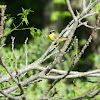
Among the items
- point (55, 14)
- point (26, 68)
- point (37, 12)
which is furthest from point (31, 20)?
point (26, 68)

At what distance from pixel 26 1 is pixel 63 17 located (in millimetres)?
1123

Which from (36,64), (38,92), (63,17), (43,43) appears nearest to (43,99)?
(36,64)

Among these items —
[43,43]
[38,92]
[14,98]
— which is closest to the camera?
[14,98]

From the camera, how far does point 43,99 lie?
4.20ft

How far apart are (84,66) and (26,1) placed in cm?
242

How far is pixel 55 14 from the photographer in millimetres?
6516

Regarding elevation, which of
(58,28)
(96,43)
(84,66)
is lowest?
(84,66)

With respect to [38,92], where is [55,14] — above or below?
above

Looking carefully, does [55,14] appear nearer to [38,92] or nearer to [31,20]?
[31,20]

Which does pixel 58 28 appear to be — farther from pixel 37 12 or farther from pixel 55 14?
pixel 37 12

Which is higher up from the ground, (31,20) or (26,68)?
(31,20)

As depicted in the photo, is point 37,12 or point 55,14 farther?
point 37,12

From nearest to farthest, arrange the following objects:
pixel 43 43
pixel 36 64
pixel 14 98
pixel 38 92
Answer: pixel 14 98 → pixel 36 64 → pixel 38 92 → pixel 43 43

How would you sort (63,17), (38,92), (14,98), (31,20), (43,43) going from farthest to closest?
(31,20)
(63,17)
(43,43)
(38,92)
(14,98)
